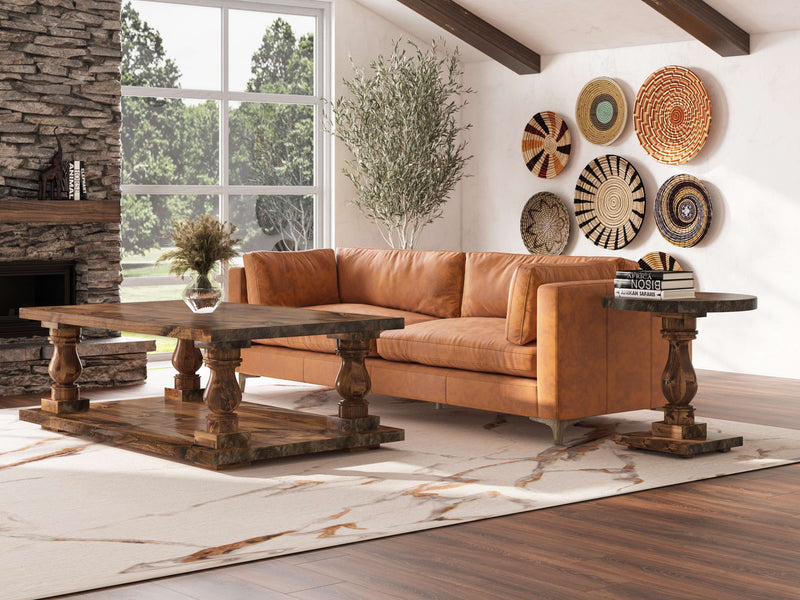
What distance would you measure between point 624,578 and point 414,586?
0.57 m

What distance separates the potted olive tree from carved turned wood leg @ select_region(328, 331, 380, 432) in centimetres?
363

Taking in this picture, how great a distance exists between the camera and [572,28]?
8055 mm

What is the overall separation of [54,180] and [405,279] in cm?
226

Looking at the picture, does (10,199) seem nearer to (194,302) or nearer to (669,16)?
(194,302)

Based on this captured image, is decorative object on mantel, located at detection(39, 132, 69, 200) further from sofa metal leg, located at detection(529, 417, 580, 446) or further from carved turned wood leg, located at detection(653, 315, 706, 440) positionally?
carved turned wood leg, located at detection(653, 315, 706, 440)

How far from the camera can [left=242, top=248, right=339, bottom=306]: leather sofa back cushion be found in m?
6.49

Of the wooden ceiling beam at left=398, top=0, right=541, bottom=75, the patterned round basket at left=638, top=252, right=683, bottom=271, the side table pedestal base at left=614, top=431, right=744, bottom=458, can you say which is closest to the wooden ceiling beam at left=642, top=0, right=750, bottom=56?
the patterned round basket at left=638, top=252, right=683, bottom=271

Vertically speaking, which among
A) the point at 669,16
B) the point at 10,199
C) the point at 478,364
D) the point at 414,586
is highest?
the point at 669,16

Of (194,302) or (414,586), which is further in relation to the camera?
(194,302)

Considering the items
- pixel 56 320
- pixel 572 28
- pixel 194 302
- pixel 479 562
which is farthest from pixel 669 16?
pixel 479 562

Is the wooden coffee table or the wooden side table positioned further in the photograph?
the wooden side table

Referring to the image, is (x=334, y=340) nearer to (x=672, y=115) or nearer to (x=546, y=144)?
(x=672, y=115)

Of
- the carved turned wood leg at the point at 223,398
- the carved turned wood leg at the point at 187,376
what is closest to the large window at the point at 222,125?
the carved turned wood leg at the point at 187,376

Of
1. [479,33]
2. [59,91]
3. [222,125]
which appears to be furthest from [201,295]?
[479,33]
